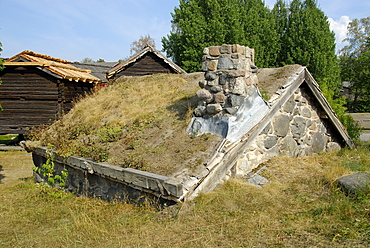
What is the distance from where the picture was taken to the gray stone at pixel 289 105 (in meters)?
7.22

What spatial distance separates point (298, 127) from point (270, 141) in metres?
1.25

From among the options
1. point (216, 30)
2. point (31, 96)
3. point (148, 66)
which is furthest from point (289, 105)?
point (216, 30)

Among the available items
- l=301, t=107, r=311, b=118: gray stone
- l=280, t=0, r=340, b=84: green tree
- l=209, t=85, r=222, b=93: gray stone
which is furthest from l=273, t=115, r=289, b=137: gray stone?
l=280, t=0, r=340, b=84: green tree

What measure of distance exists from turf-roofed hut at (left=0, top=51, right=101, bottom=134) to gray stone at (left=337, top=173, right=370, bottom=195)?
12013 mm

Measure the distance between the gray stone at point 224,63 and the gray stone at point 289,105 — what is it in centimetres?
198

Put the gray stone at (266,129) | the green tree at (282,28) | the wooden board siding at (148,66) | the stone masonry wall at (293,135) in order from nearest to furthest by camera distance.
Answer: the stone masonry wall at (293,135) < the gray stone at (266,129) < the wooden board siding at (148,66) < the green tree at (282,28)

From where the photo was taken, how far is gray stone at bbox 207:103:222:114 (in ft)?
20.5

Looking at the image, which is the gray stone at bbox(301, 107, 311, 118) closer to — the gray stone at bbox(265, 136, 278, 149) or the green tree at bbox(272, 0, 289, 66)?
the gray stone at bbox(265, 136, 278, 149)

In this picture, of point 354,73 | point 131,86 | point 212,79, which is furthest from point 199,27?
point 212,79

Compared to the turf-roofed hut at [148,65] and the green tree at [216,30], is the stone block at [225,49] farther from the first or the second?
the green tree at [216,30]

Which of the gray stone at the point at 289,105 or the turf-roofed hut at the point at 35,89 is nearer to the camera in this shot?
the gray stone at the point at 289,105

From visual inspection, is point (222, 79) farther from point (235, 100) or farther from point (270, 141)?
point (270, 141)

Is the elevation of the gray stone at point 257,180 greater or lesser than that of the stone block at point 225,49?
lesser

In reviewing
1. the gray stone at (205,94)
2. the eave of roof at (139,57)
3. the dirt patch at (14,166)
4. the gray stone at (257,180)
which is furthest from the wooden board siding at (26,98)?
the gray stone at (257,180)
